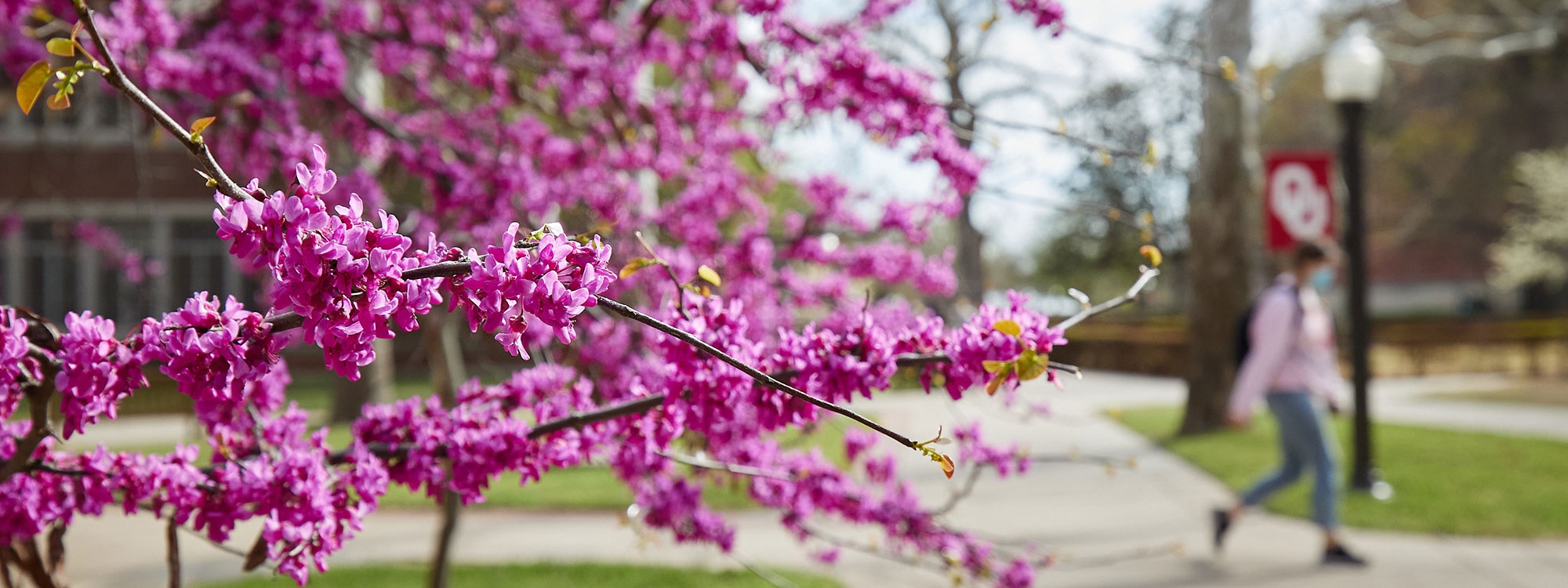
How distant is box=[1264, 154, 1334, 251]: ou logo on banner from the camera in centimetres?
886

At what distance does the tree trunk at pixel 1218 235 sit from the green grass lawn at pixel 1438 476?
26.8 inches

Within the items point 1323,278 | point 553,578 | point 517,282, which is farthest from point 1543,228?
point 517,282

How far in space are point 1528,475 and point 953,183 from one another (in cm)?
700

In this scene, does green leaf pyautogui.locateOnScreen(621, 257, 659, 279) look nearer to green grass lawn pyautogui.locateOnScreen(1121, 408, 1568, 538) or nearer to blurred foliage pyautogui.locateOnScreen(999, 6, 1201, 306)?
green grass lawn pyautogui.locateOnScreen(1121, 408, 1568, 538)

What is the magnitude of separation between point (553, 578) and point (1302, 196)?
21.6 ft

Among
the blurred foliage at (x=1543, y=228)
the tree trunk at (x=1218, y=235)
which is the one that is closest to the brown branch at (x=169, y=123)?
the tree trunk at (x=1218, y=235)

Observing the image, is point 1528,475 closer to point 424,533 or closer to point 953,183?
point 953,183

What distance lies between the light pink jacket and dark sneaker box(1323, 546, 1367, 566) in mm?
751

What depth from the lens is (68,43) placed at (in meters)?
1.50

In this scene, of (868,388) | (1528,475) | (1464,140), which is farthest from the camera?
(1464,140)

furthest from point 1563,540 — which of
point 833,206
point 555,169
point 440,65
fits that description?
point 440,65

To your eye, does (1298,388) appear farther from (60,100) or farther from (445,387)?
(60,100)

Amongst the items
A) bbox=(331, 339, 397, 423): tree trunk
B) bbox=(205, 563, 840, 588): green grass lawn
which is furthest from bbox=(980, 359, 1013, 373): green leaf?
bbox=(331, 339, 397, 423): tree trunk

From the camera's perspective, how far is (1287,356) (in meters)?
5.79
